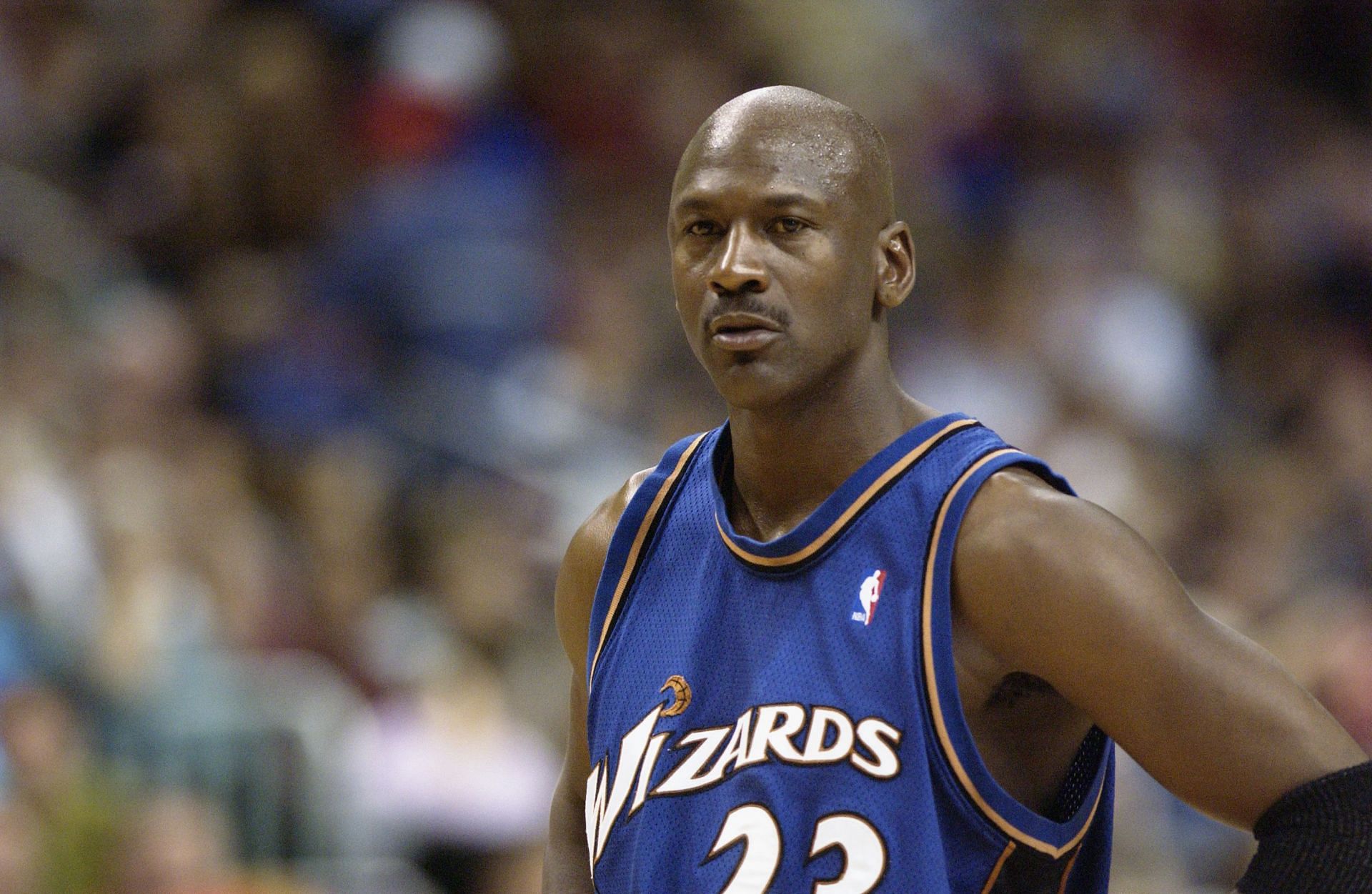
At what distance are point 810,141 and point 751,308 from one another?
0.79 feet

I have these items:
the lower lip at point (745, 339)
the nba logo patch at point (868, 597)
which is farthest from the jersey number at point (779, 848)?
the lower lip at point (745, 339)

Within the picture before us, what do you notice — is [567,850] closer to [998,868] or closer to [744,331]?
[998,868]

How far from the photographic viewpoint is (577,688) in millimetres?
2928

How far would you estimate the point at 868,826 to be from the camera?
2.33m

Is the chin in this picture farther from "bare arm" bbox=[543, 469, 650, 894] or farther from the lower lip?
"bare arm" bbox=[543, 469, 650, 894]

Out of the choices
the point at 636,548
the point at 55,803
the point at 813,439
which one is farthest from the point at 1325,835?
the point at 55,803

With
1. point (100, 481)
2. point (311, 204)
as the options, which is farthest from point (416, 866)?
point (311, 204)

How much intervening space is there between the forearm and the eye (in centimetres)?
103

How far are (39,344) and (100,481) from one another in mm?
731

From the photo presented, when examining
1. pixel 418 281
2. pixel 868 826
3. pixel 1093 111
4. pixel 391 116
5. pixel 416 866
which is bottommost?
pixel 868 826

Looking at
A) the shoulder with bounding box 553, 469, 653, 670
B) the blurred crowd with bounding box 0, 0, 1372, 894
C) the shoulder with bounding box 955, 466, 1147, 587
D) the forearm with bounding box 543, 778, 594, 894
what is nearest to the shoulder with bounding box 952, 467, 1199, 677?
the shoulder with bounding box 955, 466, 1147, 587

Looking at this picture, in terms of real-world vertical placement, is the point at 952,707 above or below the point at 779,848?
above

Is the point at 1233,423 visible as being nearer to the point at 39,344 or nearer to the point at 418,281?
the point at 418,281

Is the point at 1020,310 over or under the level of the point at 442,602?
over
